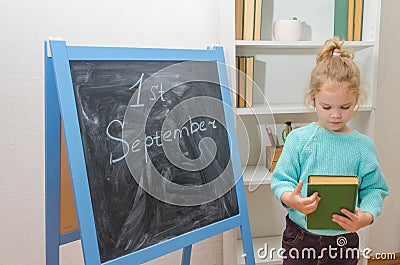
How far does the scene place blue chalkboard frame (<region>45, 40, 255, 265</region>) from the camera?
1269 millimetres

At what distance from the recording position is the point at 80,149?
4.21ft

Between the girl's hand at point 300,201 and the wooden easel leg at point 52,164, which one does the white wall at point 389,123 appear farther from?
the wooden easel leg at point 52,164

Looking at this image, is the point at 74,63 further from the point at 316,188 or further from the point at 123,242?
the point at 316,188

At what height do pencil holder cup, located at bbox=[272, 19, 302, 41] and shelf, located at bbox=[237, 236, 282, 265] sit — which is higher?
pencil holder cup, located at bbox=[272, 19, 302, 41]

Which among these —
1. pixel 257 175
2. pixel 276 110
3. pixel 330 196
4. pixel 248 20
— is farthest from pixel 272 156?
pixel 330 196

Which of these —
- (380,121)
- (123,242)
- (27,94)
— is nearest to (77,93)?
(123,242)

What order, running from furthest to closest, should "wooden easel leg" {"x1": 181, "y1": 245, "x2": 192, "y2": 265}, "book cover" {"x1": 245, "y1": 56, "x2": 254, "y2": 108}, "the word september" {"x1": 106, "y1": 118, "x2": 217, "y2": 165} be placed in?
1. "book cover" {"x1": 245, "y1": 56, "x2": 254, "y2": 108}
2. "wooden easel leg" {"x1": 181, "y1": 245, "x2": 192, "y2": 265}
3. "the word september" {"x1": 106, "y1": 118, "x2": 217, "y2": 165}

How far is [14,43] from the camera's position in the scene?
→ 1882 millimetres

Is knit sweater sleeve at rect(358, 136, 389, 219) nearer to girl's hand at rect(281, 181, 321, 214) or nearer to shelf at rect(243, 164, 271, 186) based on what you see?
girl's hand at rect(281, 181, 321, 214)

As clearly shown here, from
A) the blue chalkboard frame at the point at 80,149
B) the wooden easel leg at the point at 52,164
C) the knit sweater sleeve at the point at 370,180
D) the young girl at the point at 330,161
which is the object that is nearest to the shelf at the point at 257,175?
the blue chalkboard frame at the point at 80,149

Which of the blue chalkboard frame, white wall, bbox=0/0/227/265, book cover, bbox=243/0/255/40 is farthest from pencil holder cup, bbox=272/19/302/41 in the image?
the blue chalkboard frame

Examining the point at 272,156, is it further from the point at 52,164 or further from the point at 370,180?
the point at 52,164

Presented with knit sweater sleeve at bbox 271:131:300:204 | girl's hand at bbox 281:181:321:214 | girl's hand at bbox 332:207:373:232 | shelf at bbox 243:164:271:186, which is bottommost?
shelf at bbox 243:164:271:186

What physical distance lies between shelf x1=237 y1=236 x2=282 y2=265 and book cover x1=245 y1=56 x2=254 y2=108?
656mm
